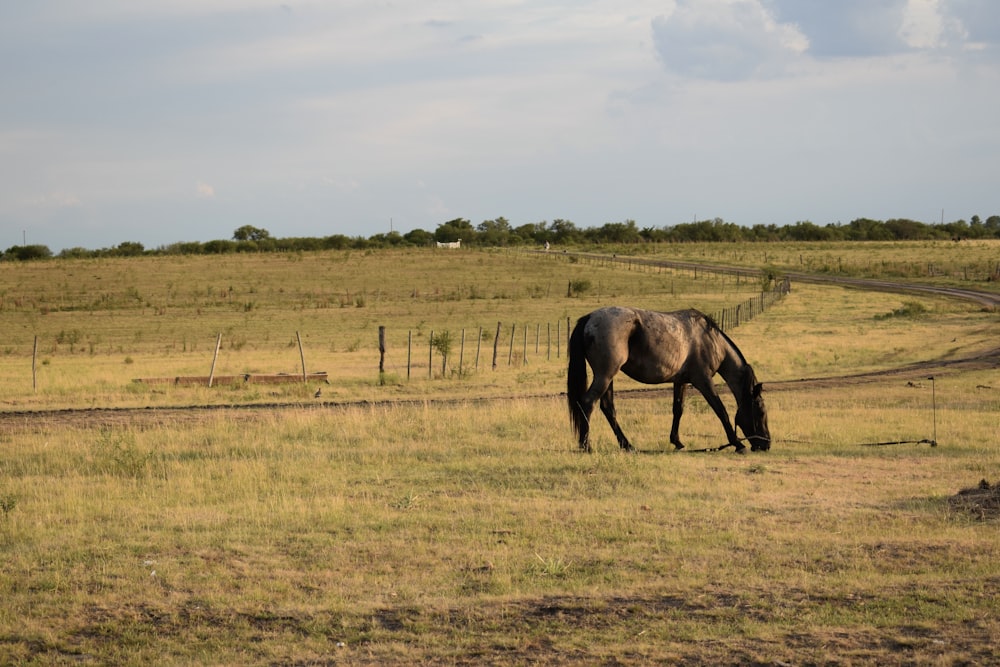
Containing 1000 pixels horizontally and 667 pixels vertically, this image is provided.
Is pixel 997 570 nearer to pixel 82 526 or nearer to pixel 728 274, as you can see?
pixel 82 526

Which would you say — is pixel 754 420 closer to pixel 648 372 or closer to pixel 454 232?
pixel 648 372

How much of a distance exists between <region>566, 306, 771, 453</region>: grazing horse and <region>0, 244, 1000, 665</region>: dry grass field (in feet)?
2.39

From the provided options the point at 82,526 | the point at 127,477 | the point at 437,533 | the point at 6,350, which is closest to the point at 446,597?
the point at 437,533

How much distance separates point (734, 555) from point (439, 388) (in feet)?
Answer: 61.2

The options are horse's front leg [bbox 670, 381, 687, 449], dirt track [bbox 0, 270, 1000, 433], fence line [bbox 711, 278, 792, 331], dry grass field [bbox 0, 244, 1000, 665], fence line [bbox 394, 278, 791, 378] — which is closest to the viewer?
dry grass field [bbox 0, 244, 1000, 665]

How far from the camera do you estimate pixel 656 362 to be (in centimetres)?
1577

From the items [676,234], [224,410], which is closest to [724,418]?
[224,410]

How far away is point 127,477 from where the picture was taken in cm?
1376

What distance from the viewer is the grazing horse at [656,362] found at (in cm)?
1541


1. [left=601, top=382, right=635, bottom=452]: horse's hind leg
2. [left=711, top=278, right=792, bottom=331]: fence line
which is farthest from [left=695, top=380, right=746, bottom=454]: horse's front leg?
[left=711, top=278, right=792, bottom=331]: fence line

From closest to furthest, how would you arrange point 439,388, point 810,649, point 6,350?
point 810,649 → point 439,388 → point 6,350

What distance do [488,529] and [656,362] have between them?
600 cm

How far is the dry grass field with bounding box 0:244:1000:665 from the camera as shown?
24.4 ft

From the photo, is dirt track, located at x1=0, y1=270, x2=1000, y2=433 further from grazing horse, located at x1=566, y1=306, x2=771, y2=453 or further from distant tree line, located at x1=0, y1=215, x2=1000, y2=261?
distant tree line, located at x1=0, y1=215, x2=1000, y2=261
